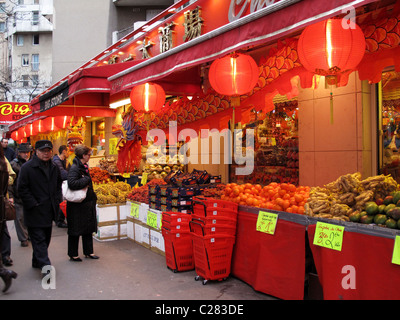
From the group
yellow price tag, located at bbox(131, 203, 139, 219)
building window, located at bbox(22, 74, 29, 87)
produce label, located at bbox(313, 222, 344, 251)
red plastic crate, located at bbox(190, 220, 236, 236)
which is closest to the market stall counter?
red plastic crate, located at bbox(190, 220, 236, 236)

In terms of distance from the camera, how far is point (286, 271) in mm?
4840

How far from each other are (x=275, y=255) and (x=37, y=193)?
3743mm

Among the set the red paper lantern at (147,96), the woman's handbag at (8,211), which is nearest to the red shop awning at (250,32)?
the red paper lantern at (147,96)

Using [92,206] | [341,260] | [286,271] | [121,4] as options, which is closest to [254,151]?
[92,206]

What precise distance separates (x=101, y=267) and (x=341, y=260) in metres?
4.17

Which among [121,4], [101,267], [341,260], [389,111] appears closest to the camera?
[341,260]

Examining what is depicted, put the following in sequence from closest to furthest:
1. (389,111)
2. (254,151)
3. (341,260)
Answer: (341,260) < (389,111) < (254,151)

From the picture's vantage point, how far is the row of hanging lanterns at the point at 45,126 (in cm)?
1619

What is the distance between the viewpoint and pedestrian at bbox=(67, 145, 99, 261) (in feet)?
22.2

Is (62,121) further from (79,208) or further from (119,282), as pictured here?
(119,282)

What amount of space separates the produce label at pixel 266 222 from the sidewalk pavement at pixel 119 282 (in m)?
0.90

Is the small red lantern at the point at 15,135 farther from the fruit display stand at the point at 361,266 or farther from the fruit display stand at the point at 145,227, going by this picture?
the fruit display stand at the point at 361,266

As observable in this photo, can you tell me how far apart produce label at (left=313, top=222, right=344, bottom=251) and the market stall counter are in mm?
287
